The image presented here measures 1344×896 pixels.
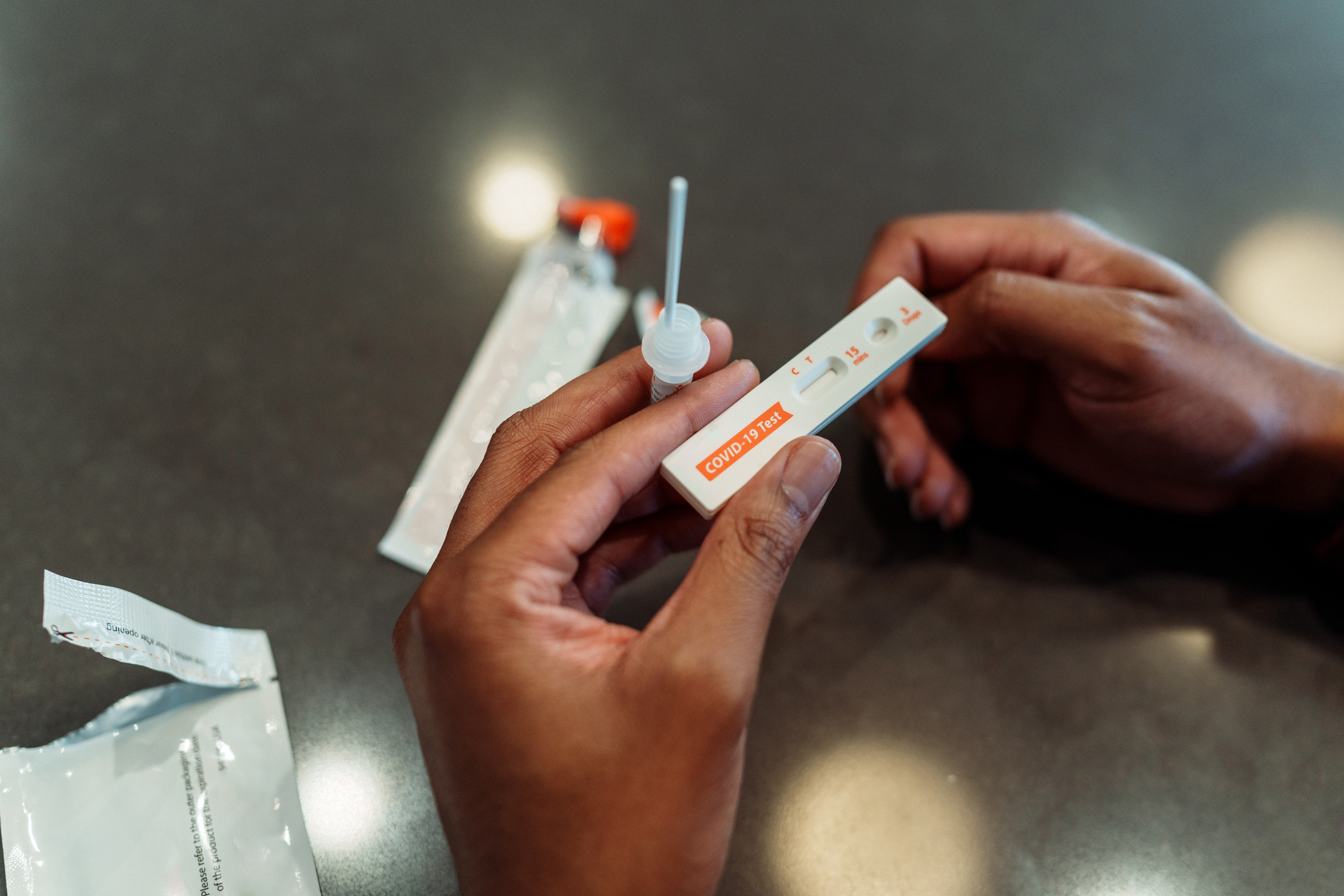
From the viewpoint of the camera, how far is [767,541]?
0.55 metres

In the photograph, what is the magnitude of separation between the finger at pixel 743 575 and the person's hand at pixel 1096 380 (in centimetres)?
30

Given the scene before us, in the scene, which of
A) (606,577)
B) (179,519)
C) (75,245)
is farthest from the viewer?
(75,245)

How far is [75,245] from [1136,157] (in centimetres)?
139

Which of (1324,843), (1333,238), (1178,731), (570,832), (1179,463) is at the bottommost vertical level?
(1324,843)

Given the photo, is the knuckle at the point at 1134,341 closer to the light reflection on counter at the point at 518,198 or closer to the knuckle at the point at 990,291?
the knuckle at the point at 990,291

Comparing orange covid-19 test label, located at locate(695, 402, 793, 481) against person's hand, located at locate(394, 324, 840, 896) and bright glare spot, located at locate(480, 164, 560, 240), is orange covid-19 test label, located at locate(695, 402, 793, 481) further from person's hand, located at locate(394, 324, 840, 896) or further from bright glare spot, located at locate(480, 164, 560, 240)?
bright glare spot, located at locate(480, 164, 560, 240)

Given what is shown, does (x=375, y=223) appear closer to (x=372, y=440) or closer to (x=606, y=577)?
(x=372, y=440)

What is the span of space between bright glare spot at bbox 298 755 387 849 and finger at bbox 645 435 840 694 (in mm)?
380

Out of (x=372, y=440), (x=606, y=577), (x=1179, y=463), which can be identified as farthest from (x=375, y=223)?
(x=1179, y=463)

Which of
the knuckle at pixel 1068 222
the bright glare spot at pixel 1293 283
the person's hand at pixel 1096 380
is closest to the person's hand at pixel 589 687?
the person's hand at pixel 1096 380

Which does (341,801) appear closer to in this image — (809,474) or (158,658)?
(158,658)

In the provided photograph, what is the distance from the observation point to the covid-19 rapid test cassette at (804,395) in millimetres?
612

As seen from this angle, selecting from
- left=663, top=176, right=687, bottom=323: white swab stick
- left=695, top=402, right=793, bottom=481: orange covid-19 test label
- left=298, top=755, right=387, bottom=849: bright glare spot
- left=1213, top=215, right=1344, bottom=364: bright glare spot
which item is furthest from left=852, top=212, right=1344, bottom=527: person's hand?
left=298, top=755, right=387, bottom=849: bright glare spot

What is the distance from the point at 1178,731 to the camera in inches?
30.7
